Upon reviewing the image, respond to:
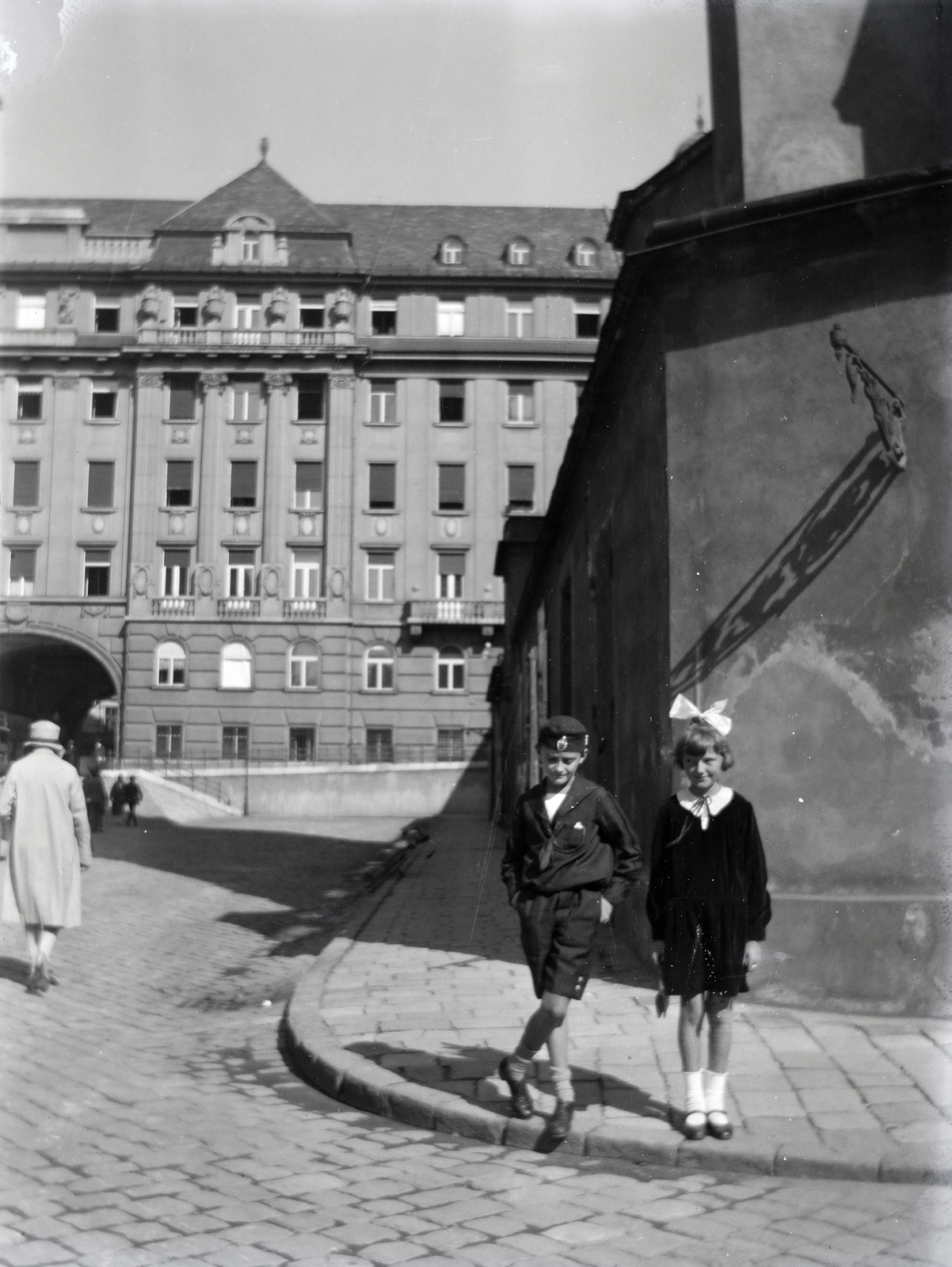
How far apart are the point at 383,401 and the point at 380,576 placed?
6406 mm

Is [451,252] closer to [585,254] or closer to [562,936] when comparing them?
[585,254]

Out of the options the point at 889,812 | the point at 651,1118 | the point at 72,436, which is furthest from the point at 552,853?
the point at 72,436

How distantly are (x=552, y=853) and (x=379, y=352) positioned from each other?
142 ft

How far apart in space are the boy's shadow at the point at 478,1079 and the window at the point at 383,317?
43.2m

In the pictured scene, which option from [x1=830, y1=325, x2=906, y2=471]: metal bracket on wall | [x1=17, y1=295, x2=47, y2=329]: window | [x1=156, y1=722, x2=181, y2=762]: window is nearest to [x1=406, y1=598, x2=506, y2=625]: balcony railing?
[x1=156, y1=722, x2=181, y2=762]: window

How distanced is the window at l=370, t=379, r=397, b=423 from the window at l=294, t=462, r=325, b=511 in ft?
9.35

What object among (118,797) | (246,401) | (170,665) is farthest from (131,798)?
(246,401)

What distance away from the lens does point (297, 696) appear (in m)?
45.3

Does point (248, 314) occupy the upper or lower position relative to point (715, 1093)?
upper

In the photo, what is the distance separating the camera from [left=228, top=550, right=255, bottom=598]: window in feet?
151

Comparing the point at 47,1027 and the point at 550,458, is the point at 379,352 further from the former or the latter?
the point at 47,1027

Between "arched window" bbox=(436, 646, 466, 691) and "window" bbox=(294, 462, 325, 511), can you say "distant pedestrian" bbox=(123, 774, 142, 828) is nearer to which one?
"arched window" bbox=(436, 646, 466, 691)

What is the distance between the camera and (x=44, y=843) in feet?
28.9

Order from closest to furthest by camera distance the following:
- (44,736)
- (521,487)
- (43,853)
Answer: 1. (43,853)
2. (44,736)
3. (521,487)
